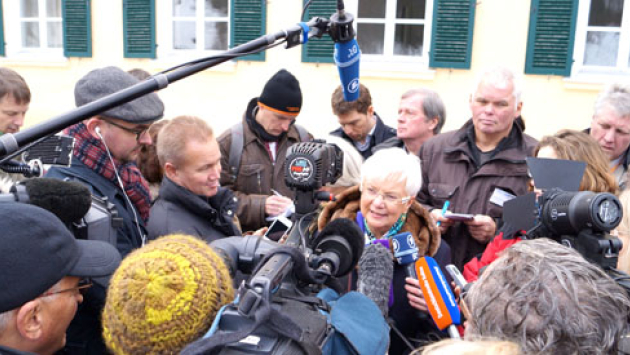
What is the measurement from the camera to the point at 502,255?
52.2 inches

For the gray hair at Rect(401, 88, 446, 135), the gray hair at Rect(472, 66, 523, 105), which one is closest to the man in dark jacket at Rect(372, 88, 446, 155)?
the gray hair at Rect(401, 88, 446, 135)

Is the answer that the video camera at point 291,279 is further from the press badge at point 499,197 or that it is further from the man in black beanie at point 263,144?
the man in black beanie at point 263,144

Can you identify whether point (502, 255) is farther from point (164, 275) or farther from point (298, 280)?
point (164, 275)

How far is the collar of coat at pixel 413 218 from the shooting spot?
7.74 feet

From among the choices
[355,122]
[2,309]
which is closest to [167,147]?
[2,309]

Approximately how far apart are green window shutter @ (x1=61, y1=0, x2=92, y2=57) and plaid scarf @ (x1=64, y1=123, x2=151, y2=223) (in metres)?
6.24

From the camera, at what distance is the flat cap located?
2104mm

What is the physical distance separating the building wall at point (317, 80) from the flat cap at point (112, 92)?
4663mm

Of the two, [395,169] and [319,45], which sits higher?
[319,45]

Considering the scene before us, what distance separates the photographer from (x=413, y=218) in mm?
2434

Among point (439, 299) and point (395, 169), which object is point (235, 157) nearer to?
point (395, 169)

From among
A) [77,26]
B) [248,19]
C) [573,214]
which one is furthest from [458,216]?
[77,26]

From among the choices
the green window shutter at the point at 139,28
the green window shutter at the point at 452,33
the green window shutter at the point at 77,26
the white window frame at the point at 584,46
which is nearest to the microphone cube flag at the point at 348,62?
the green window shutter at the point at 452,33

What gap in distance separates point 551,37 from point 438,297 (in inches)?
190
